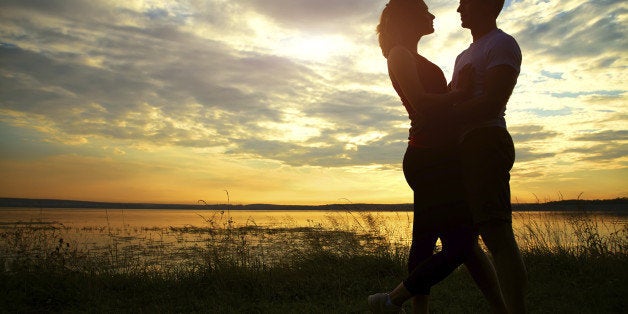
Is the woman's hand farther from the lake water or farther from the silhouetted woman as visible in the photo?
the lake water

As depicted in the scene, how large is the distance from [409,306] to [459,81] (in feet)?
9.16

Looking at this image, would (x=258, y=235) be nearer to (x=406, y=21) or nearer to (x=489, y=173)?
(x=406, y=21)

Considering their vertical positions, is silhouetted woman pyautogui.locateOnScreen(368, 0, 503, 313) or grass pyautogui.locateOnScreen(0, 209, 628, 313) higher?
silhouetted woman pyautogui.locateOnScreen(368, 0, 503, 313)

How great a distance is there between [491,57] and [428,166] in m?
0.73

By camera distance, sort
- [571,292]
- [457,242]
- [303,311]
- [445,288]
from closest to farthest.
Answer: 1. [457,242]
2. [303,311]
3. [571,292]
4. [445,288]

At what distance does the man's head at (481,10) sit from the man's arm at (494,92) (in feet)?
1.61

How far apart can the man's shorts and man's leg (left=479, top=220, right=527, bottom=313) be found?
0.21ft

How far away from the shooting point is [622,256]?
18.4ft

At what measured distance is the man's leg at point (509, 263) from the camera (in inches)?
83.8

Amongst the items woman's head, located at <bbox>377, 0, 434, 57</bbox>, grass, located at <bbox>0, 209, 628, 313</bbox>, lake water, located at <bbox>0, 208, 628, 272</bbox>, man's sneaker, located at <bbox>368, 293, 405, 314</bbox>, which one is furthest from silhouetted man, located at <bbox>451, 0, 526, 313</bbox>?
lake water, located at <bbox>0, 208, 628, 272</bbox>

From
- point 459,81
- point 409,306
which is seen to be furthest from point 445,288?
point 459,81

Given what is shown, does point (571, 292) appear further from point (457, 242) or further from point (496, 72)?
point (496, 72)

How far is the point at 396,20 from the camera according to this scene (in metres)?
2.56

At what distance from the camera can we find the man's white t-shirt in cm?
215
